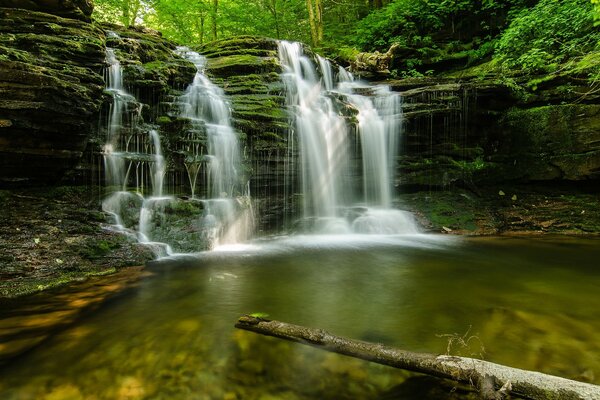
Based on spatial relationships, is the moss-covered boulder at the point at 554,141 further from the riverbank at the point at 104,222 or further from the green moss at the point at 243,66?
the green moss at the point at 243,66

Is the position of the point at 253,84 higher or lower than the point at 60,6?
lower

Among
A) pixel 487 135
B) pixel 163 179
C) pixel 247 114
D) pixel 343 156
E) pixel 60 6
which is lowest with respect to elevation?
pixel 163 179

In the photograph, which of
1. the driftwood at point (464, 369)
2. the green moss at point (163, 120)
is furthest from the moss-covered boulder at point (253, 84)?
the driftwood at point (464, 369)

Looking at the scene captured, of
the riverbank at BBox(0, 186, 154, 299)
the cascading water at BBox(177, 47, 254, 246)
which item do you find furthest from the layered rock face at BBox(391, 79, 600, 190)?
the riverbank at BBox(0, 186, 154, 299)

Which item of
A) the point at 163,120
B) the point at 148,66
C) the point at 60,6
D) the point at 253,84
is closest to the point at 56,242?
A: the point at 163,120

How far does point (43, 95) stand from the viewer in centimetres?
612

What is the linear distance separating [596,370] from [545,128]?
10203 mm

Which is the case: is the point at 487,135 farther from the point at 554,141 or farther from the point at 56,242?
the point at 56,242

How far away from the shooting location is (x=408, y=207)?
1098 cm

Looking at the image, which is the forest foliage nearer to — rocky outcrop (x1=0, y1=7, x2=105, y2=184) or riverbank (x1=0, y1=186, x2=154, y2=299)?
rocky outcrop (x1=0, y1=7, x2=105, y2=184)

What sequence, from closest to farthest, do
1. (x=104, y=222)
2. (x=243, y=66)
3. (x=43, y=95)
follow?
(x=43, y=95)
(x=104, y=222)
(x=243, y=66)

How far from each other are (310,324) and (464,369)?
6.24 feet

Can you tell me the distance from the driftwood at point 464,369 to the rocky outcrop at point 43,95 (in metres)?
6.14

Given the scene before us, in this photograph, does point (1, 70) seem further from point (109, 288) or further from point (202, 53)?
point (202, 53)
